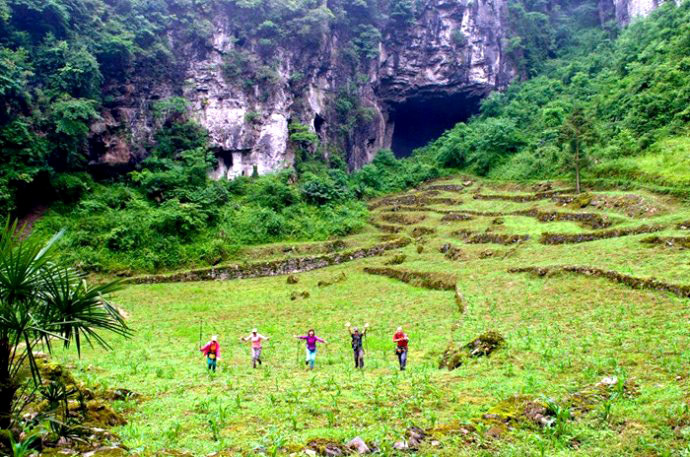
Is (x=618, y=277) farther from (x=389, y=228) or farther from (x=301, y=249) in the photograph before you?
(x=389, y=228)

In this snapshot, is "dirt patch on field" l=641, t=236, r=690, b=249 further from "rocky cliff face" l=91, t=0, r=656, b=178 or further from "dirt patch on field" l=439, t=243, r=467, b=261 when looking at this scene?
"rocky cliff face" l=91, t=0, r=656, b=178

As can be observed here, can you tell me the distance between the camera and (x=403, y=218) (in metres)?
36.4

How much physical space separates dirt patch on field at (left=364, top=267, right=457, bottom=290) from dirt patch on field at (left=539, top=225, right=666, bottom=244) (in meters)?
5.78

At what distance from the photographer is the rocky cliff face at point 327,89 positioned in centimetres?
4059

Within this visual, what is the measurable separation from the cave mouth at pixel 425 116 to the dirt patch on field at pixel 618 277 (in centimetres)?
4784

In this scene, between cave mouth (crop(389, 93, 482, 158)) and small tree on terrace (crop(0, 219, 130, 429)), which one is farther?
cave mouth (crop(389, 93, 482, 158))

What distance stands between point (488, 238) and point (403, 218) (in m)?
11.9

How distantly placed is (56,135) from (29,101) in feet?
8.32

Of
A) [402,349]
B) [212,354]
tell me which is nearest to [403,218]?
[402,349]

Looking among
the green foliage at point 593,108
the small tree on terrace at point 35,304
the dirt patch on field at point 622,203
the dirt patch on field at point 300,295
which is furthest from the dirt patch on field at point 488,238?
the small tree on terrace at point 35,304

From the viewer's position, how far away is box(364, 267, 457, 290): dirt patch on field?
19672 mm

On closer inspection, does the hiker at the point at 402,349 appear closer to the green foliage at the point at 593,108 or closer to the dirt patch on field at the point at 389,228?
the green foliage at the point at 593,108

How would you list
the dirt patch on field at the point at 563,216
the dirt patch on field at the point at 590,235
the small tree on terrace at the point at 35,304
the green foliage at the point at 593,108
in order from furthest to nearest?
the green foliage at the point at 593,108 < the dirt patch on field at the point at 563,216 < the dirt patch on field at the point at 590,235 < the small tree on terrace at the point at 35,304

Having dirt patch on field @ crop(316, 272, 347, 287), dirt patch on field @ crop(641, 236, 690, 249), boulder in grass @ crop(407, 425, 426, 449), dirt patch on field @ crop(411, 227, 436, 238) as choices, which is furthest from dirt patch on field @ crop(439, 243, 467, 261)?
boulder in grass @ crop(407, 425, 426, 449)
